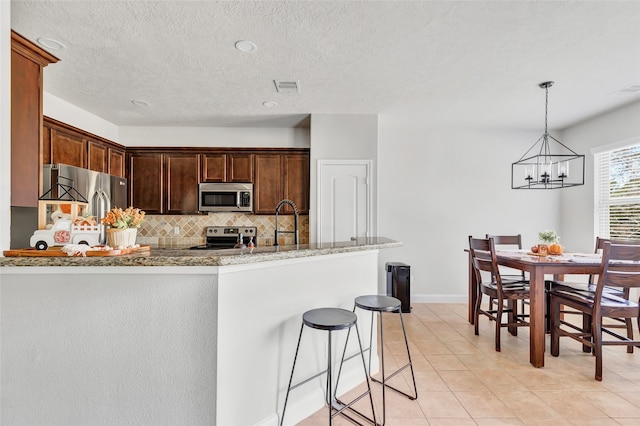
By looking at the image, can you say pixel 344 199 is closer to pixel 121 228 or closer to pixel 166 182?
pixel 166 182

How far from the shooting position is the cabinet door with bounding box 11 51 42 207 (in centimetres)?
187

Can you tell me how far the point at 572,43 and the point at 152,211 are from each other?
195 inches

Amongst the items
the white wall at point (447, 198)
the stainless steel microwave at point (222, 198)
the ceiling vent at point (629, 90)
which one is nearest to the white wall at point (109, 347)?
the stainless steel microwave at point (222, 198)

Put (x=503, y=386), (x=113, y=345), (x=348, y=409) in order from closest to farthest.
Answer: (x=113, y=345) < (x=348, y=409) < (x=503, y=386)

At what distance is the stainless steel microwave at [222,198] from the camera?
4172 millimetres

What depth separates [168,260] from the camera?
1332 millimetres

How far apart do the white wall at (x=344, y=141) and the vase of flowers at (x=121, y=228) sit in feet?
8.33

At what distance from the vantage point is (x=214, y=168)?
167 inches

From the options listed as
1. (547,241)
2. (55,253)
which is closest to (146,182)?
(55,253)

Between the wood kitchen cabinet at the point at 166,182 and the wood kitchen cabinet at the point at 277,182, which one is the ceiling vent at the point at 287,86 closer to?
the wood kitchen cabinet at the point at 277,182

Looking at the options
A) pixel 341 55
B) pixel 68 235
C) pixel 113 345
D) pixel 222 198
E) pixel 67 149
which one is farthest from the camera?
pixel 222 198

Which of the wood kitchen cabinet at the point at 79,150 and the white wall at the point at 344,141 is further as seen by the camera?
the white wall at the point at 344,141

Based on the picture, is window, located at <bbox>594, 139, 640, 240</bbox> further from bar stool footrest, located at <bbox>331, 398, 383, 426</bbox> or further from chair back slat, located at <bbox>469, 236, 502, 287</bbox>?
bar stool footrest, located at <bbox>331, 398, 383, 426</bbox>

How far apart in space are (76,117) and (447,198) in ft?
16.8
